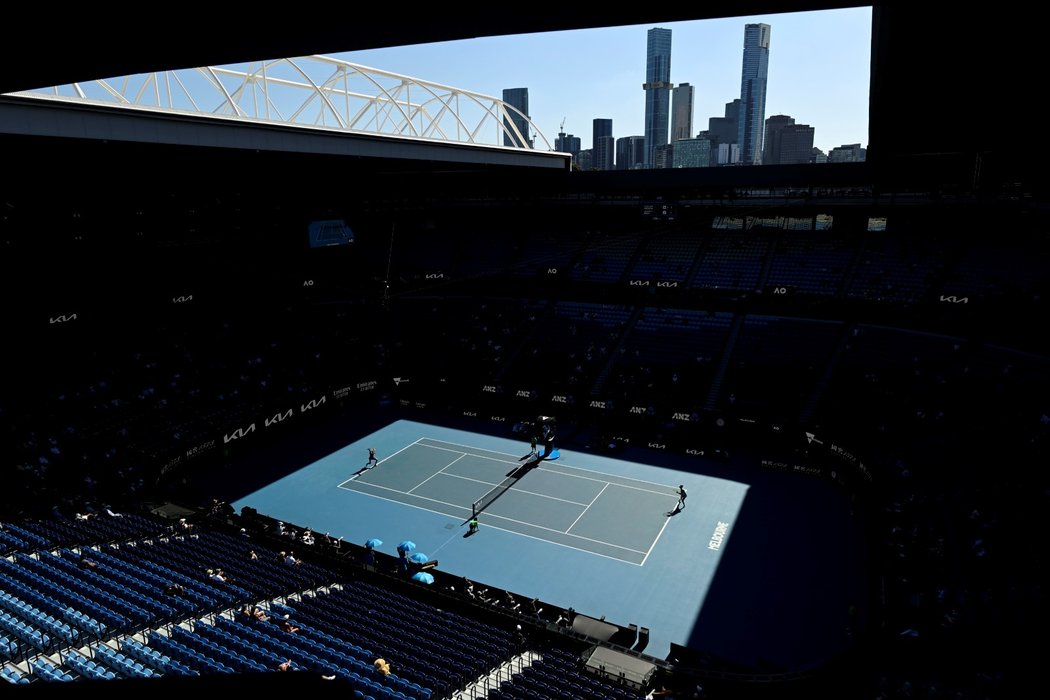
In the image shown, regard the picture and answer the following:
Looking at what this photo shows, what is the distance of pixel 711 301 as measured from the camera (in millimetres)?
46469

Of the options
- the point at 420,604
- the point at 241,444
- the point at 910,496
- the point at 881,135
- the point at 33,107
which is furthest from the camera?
the point at 241,444

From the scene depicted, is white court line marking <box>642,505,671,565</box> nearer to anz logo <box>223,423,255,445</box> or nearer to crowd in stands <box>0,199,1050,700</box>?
crowd in stands <box>0,199,1050,700</box>

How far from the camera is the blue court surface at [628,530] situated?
22641 mm

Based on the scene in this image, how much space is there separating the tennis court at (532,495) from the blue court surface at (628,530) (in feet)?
0.31

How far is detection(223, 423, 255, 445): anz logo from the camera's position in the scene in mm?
36781

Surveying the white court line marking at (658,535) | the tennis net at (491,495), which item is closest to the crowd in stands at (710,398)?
the white court line marking at (658,535)

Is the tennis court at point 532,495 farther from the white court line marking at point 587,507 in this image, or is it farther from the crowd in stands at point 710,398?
the crowd in stands at point 710,398

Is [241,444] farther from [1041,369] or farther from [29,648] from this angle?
[1041,369]

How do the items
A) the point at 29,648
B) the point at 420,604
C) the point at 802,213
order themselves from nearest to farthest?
the point at 29,648, the point at 420,604, the point at 802,213

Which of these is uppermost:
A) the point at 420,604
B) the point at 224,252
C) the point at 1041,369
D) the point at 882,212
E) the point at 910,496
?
the point at 882,212

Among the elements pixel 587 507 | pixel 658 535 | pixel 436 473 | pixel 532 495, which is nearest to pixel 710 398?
pixel 587 507

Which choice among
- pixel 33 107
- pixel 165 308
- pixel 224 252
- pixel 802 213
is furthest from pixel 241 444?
pixel 802 213

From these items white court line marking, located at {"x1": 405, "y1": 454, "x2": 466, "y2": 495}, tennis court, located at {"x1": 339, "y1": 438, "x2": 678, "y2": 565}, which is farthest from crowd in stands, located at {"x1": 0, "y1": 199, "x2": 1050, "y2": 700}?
white court line marking, located at {"x1": 405, "y1": 454, "x2": 466, "y2": 495}

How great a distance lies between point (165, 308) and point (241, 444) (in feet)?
45.2
